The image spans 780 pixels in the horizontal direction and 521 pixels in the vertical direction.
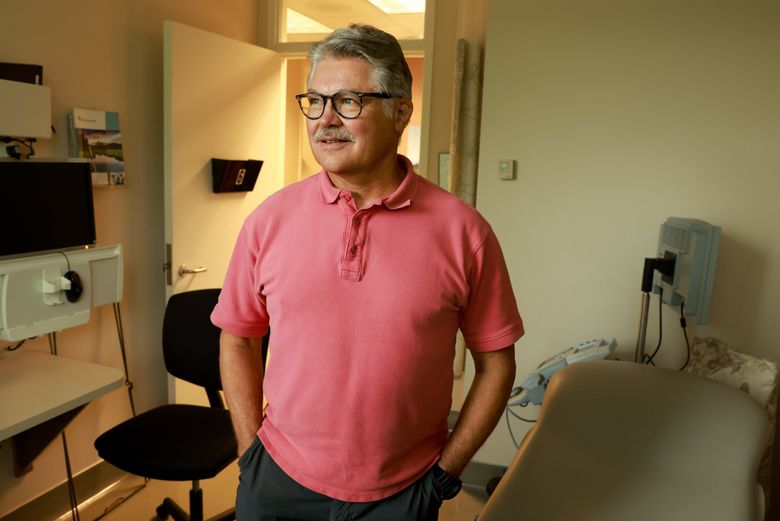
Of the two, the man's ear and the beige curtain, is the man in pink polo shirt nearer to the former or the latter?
the man's ear

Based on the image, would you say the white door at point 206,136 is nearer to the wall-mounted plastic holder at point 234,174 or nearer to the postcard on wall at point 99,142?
the wall-mounted plastic holder at point 234,174

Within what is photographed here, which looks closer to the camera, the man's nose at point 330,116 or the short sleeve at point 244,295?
the man's nose at point 330,116

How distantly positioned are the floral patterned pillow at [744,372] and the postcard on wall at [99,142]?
2449 mm

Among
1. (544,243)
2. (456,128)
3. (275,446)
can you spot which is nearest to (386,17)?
(456,128)

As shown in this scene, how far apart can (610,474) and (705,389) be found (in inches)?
17.0

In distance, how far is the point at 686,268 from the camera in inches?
86.7

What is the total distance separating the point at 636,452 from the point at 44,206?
2.12 meters

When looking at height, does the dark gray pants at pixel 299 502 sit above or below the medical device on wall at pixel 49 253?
below

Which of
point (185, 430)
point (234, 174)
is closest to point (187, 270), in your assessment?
point (234, 174)

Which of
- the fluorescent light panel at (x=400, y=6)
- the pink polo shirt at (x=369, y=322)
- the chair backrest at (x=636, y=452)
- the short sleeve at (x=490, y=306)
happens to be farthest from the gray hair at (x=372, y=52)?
the fluorescent light panel at (x=400, y=6)

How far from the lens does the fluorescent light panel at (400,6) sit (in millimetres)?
3592

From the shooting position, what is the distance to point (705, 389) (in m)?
1.91

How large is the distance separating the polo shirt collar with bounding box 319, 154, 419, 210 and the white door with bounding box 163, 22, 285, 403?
5.76ft

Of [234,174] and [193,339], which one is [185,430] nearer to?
[193,339]
